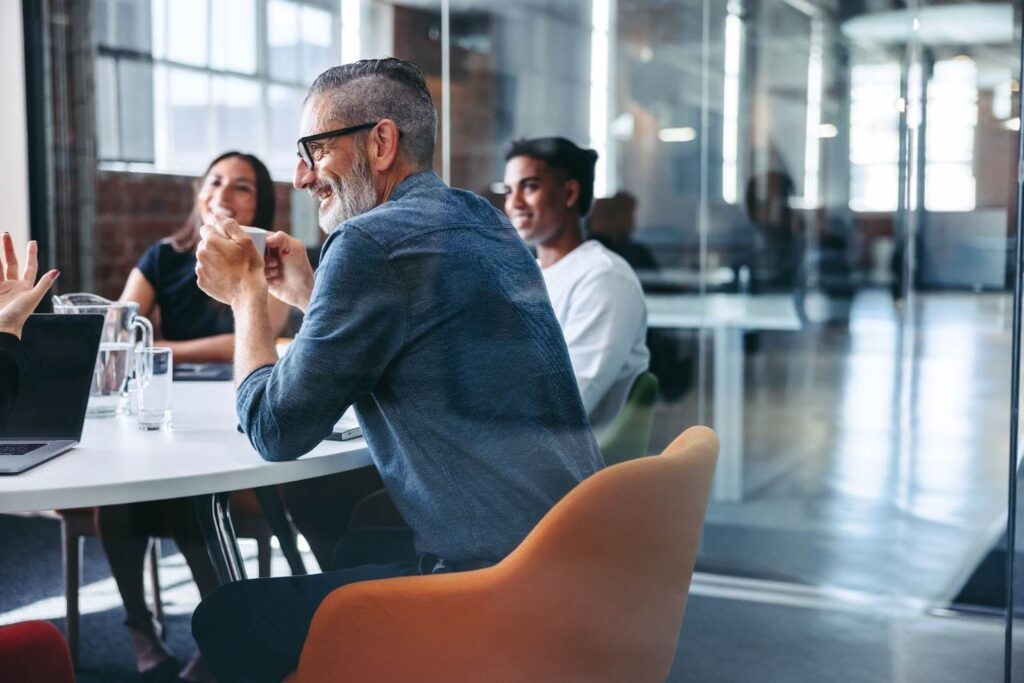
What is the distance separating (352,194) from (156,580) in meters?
1.76

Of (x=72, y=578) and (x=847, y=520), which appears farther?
(x=847, y=520)

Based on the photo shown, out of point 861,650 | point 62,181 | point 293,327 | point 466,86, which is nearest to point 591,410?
point 293,327

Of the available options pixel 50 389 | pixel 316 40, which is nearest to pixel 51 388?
pixel 50 389

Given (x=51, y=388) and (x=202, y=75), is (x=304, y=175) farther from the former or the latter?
(x=202, y=75)

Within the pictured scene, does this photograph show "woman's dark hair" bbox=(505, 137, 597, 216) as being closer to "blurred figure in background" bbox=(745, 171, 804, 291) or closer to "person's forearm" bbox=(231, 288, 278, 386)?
"blurred figure in background" bbox=(745, 171, 804, 291)

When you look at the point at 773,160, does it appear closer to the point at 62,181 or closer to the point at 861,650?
the point at 861,650

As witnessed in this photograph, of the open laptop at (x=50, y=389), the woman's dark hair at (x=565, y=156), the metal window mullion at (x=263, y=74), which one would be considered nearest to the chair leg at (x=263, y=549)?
the open laptop at (x=50, y=389)

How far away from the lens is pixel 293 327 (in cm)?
247

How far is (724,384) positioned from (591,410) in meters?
1.95

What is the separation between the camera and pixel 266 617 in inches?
66.1

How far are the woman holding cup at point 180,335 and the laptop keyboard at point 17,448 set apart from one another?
0.65 metres

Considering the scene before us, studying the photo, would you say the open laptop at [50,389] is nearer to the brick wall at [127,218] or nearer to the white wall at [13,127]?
the brick wall at [127,218]

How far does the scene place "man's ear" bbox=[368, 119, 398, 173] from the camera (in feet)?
5.72

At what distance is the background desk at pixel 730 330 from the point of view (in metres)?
3.97
